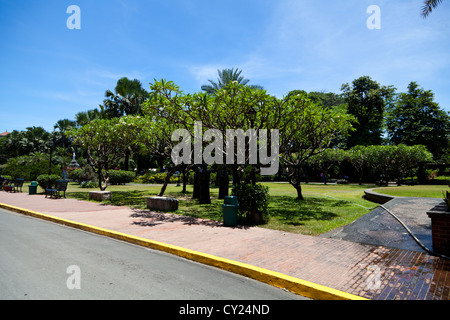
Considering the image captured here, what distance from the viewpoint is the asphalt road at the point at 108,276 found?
3.88 meters

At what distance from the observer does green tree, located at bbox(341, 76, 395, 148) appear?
46125 mm

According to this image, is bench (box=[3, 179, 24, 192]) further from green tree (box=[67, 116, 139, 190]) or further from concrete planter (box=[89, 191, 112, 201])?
concrete planter (box=[89, 191, 112, 201])

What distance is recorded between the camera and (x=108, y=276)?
4.52m

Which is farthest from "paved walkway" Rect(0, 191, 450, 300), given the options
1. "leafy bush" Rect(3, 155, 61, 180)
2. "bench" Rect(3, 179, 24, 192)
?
"leafy bush" Rect(3, 155, 61, 180)

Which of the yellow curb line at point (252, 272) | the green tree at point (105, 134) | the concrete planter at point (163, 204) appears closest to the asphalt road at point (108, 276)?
the yellow curb line at point (252, 272)

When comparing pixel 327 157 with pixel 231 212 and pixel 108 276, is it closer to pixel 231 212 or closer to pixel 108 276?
pixel 231 212

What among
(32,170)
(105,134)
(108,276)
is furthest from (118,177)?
(108,276)

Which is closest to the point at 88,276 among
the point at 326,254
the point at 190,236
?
the point at 190,236

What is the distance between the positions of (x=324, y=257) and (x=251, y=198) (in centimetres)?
386

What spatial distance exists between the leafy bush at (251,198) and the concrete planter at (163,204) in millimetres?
3984

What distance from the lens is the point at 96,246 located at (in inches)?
259

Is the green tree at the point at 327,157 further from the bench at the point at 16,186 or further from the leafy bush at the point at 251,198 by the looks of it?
the bench at the point at 16,186

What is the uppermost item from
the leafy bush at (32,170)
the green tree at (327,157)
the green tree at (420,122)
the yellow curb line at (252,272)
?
the green tree at (420,122)
